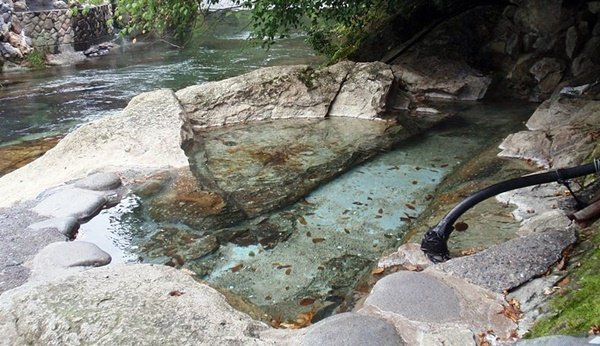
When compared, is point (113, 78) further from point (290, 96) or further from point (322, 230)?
point (322, 230)

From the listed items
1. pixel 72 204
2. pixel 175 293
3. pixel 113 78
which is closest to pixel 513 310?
pixel 175 293

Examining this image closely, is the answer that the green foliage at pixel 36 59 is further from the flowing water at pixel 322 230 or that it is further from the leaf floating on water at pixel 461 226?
the leaf floating on water at pixel 461 226

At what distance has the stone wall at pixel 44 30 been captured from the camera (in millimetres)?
18641

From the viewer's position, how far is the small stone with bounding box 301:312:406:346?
9.34ft

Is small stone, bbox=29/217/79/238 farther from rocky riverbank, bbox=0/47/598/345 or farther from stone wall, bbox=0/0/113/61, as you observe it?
stone wall, bbox=0/0/113/61

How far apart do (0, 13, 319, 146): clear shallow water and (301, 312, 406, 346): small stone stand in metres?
7.38

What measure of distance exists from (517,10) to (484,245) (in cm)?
824

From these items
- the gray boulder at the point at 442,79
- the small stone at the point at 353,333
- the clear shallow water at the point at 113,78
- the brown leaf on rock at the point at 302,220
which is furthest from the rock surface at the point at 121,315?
the gray boulder at the point at 442,79

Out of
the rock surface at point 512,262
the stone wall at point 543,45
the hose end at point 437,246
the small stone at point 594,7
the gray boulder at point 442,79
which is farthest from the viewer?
the gray boulder at point 442,79

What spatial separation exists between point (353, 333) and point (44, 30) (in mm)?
22050

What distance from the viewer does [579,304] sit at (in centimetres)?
270

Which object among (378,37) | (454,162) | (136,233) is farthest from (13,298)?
(378,37)

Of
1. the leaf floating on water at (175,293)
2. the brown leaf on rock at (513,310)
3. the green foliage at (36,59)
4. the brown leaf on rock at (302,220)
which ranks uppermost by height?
the brown leaf on rock at (513,310)

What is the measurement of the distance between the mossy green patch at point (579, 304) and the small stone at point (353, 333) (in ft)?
2.47
